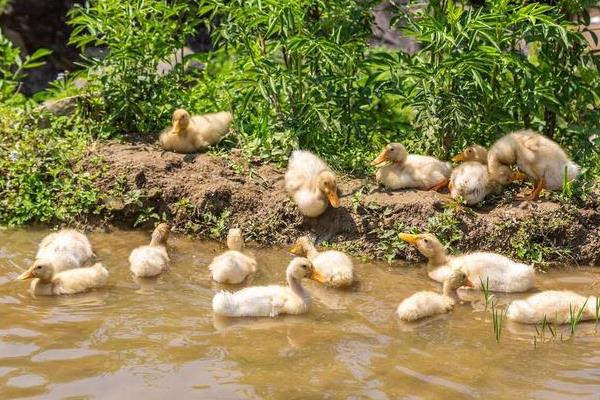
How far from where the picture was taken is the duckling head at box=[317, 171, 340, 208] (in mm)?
8070

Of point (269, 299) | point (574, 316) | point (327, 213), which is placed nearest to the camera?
point (574, 316)

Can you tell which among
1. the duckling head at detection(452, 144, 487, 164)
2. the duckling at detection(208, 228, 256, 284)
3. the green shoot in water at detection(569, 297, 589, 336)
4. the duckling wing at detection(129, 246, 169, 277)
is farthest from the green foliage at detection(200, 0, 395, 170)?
the green shoot in water at detection(569, 297, 589, 336)

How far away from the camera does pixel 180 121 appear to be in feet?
29.9

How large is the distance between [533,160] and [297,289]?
8.74ft

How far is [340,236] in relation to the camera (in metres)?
8.34

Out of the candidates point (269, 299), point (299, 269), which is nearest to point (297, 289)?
point (299, 269)

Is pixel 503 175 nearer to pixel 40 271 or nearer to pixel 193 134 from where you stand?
pixel 193 134

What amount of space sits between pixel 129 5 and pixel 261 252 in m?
3.19

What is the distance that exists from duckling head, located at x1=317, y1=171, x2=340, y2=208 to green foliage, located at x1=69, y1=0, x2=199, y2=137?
2527 mm

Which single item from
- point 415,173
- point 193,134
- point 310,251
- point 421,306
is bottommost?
point 421,306

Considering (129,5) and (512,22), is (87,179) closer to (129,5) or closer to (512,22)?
(129,5)

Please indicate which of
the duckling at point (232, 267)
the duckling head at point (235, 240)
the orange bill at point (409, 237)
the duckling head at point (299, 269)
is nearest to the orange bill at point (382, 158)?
the orange bill at point (409, 237)

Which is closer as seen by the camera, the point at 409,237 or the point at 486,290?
the point at 486,290

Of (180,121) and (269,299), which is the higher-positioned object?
(180,121)
